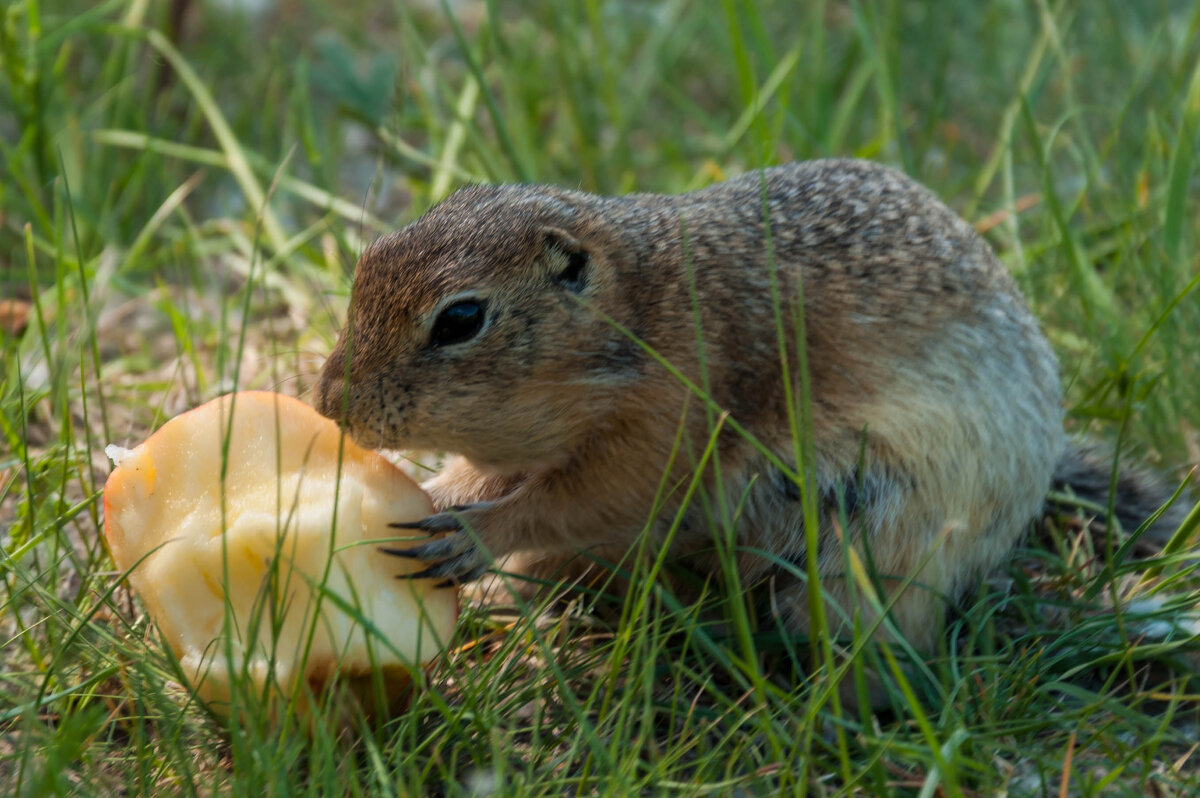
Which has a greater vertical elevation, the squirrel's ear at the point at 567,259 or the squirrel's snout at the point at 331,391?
the squirrel's ear at the point at 567,259

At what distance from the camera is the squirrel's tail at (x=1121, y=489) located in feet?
10.6

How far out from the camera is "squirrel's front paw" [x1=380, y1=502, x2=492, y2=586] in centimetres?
253

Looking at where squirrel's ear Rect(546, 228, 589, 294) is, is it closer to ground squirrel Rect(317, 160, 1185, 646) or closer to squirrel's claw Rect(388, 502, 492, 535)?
ground squirrel Rect(317, 160, 1185, 646)

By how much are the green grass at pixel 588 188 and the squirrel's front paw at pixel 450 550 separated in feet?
0.56

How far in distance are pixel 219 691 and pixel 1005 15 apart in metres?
5.06

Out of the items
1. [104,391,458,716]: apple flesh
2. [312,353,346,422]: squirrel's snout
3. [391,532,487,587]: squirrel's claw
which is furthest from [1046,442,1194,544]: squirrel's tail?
[312,353,346,422]: squirrel's snout

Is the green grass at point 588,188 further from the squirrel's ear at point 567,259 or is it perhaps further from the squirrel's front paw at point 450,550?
the squirrel's ear at point 567,259

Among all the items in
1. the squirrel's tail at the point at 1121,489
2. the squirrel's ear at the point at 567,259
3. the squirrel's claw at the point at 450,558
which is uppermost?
the squirrel's ear at the point at 567,259

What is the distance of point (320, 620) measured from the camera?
7.61ft

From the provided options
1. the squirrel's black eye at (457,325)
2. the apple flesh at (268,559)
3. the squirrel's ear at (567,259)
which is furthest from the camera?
the squirrel's ear at (567,259)

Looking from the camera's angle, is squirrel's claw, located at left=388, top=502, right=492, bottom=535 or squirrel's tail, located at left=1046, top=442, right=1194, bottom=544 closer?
squirrel's claw, located at left=388, top=502, right=492, bottom=535

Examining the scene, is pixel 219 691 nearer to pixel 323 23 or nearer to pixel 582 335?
pixel 582 335

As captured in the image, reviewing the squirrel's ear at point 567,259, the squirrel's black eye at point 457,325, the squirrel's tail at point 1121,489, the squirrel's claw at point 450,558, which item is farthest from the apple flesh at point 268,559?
the squirrel's tail at point 1121,489

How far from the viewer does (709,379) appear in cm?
281
